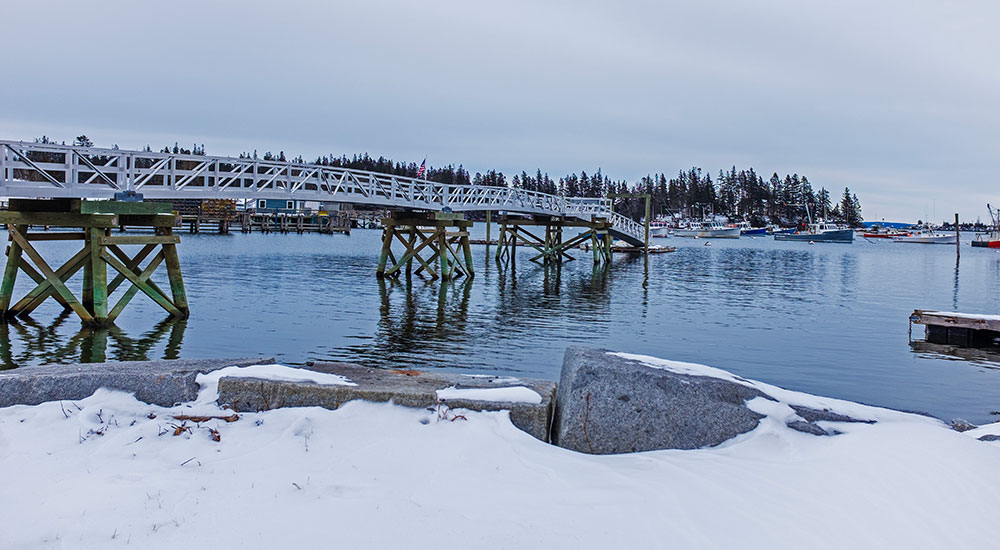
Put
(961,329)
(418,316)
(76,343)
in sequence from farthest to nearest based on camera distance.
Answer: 1. (418,316)
2. (961,329)
3. (76,343)

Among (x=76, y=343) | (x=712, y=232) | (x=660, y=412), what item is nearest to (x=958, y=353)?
(x=660, y=412)

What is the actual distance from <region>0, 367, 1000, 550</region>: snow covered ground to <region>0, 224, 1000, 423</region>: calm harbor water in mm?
6570

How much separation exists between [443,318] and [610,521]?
49.7ft

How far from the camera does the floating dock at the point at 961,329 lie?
16.4 meters

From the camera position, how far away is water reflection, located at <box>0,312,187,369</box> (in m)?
12.7

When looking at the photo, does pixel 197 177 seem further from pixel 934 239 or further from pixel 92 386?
pixel 934 239

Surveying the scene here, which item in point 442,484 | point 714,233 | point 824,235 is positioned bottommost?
point 442,484

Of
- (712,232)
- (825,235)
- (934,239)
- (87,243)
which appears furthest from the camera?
(712,232)

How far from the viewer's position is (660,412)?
566 cm

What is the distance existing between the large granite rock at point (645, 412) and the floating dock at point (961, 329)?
44.7ft

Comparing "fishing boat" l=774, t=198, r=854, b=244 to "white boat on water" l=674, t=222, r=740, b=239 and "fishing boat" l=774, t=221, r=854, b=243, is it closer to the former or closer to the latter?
"fishing boat" l=774, t=221, r=854, b=243

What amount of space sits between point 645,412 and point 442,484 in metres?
1.85

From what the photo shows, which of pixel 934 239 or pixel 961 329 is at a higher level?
pixel 934 239

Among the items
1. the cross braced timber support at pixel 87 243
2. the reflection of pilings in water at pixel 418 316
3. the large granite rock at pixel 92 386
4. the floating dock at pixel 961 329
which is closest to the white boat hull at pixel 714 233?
the reflection of pilings in water at pixel 418 316
